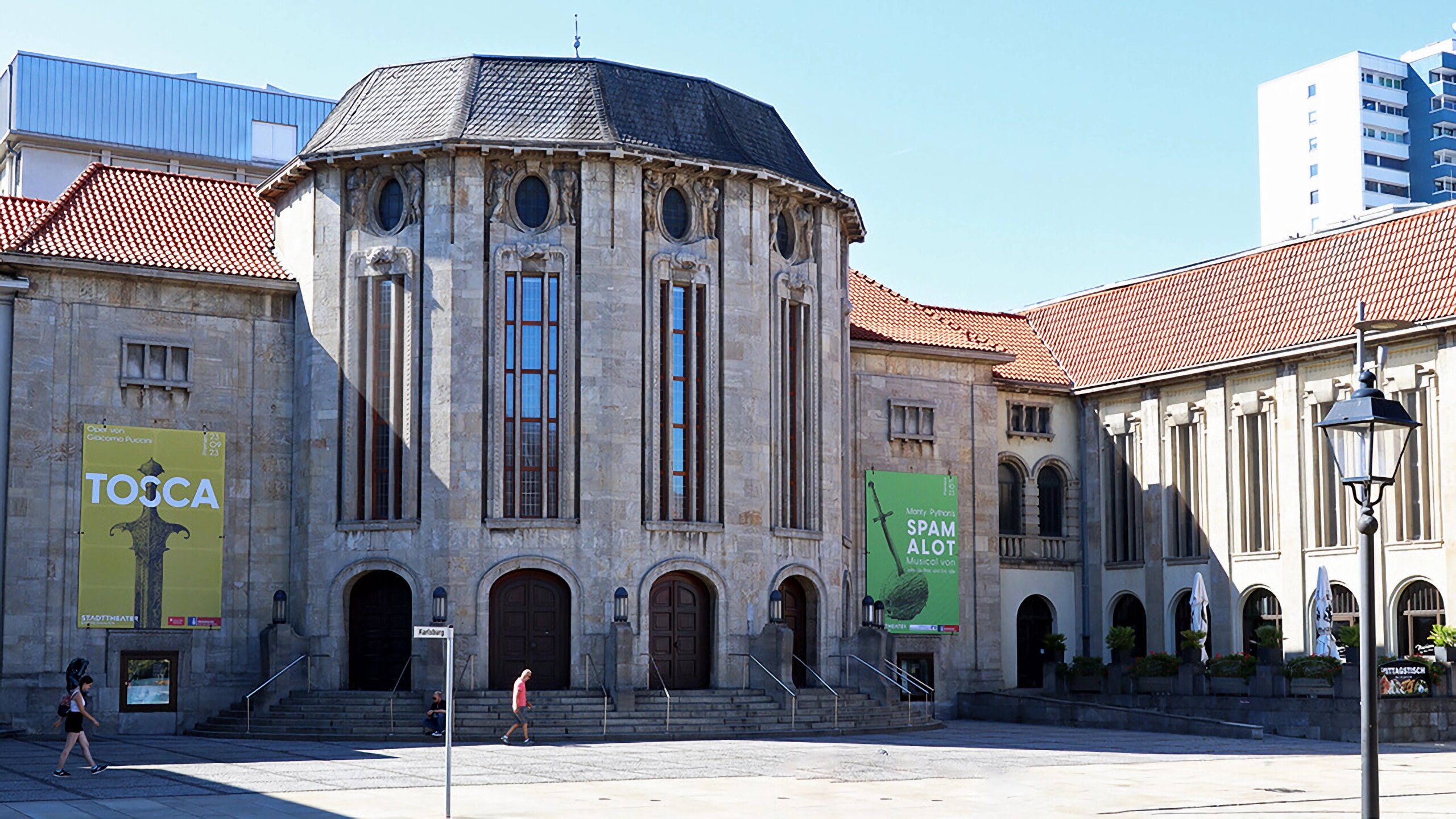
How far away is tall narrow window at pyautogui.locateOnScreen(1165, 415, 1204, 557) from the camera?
52.5 metres

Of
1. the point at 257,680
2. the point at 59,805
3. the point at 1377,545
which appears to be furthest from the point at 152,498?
the point at 1377,545

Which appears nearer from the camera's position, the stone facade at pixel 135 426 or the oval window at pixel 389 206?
the stone facade at pixel 135 426

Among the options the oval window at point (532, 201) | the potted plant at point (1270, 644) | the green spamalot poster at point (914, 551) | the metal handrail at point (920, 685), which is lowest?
the metal handrail at point (920, 685)

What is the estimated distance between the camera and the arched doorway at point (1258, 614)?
49969mm

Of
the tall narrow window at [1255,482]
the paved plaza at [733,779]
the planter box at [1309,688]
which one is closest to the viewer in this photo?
the paved plaza at [733,779]

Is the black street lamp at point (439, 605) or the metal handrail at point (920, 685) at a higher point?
the black street lamp at point (439, 605)

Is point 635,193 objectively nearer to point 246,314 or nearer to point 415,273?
point 415,273


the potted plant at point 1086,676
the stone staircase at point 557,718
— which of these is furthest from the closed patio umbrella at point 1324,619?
the stone staircase at point 557,718

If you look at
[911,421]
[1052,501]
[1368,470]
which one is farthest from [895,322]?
[1368,470]

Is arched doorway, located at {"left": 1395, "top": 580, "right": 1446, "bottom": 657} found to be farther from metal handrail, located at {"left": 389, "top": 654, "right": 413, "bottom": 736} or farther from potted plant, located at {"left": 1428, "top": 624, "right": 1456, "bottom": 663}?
metal handrail, located at {"left": 389, "top": 654, "right": 413, "bottom": 736}

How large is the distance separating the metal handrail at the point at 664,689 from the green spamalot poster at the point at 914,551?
33.2 ft

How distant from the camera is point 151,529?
139 feet

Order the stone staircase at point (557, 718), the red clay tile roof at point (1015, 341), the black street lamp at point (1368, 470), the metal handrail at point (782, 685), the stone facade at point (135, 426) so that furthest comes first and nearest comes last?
the red clay tile roof at point (1015, 341) < the metal handrail at point (782, 685) < the stone facade at point (135, 426) < the stone staircase at point (557, 718) < the black street lamp at point (1368, 470)

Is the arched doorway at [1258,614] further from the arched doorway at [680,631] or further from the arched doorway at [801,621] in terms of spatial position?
the arched doorway at [680,631]
